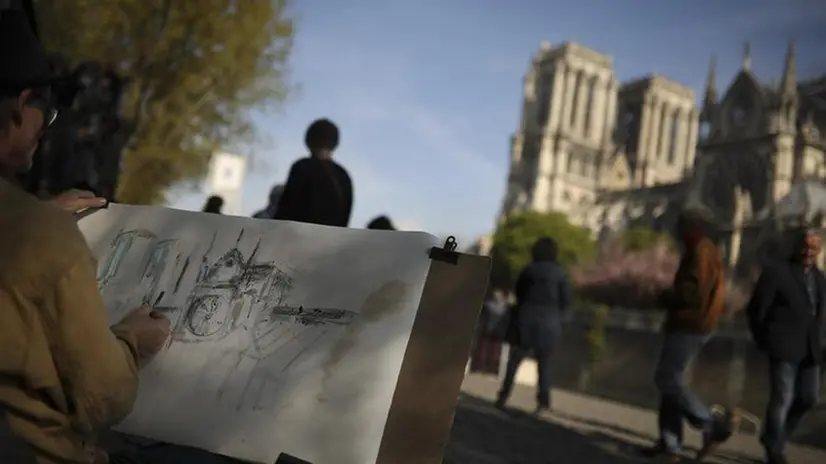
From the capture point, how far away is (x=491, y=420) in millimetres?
6363

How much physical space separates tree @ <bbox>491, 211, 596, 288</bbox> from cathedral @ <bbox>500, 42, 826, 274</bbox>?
6.32 meters

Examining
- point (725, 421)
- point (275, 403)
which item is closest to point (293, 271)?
point (275, 403)

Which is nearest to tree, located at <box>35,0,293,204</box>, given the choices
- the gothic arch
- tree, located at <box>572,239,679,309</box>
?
tree, located at <box>572,239,679,309</box>

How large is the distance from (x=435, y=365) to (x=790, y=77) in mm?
56339

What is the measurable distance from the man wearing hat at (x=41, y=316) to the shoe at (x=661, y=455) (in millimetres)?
4537

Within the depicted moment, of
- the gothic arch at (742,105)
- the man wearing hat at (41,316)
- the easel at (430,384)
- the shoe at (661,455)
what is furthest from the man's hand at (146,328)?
the gothic arch at (742,105)

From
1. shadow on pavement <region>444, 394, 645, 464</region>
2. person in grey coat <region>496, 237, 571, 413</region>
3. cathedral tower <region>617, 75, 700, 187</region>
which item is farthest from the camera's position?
cathedral tower <region>617, 75, 700, 187</region>

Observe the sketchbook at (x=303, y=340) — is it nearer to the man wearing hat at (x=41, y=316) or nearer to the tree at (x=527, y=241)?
the man wearing hat at (x=41, y=316)

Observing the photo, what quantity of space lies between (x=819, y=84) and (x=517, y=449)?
5809 centimetres

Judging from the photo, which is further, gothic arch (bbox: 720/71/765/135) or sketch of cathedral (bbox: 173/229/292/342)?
gothic arch (bbox: 720/71/765/135)

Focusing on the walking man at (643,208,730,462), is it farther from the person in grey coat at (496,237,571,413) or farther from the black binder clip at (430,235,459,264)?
the black binder clip at (430,235,459,264)

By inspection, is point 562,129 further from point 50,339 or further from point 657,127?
point 50,339

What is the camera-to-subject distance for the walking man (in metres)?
5.14

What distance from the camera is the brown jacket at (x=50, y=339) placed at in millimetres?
1278
